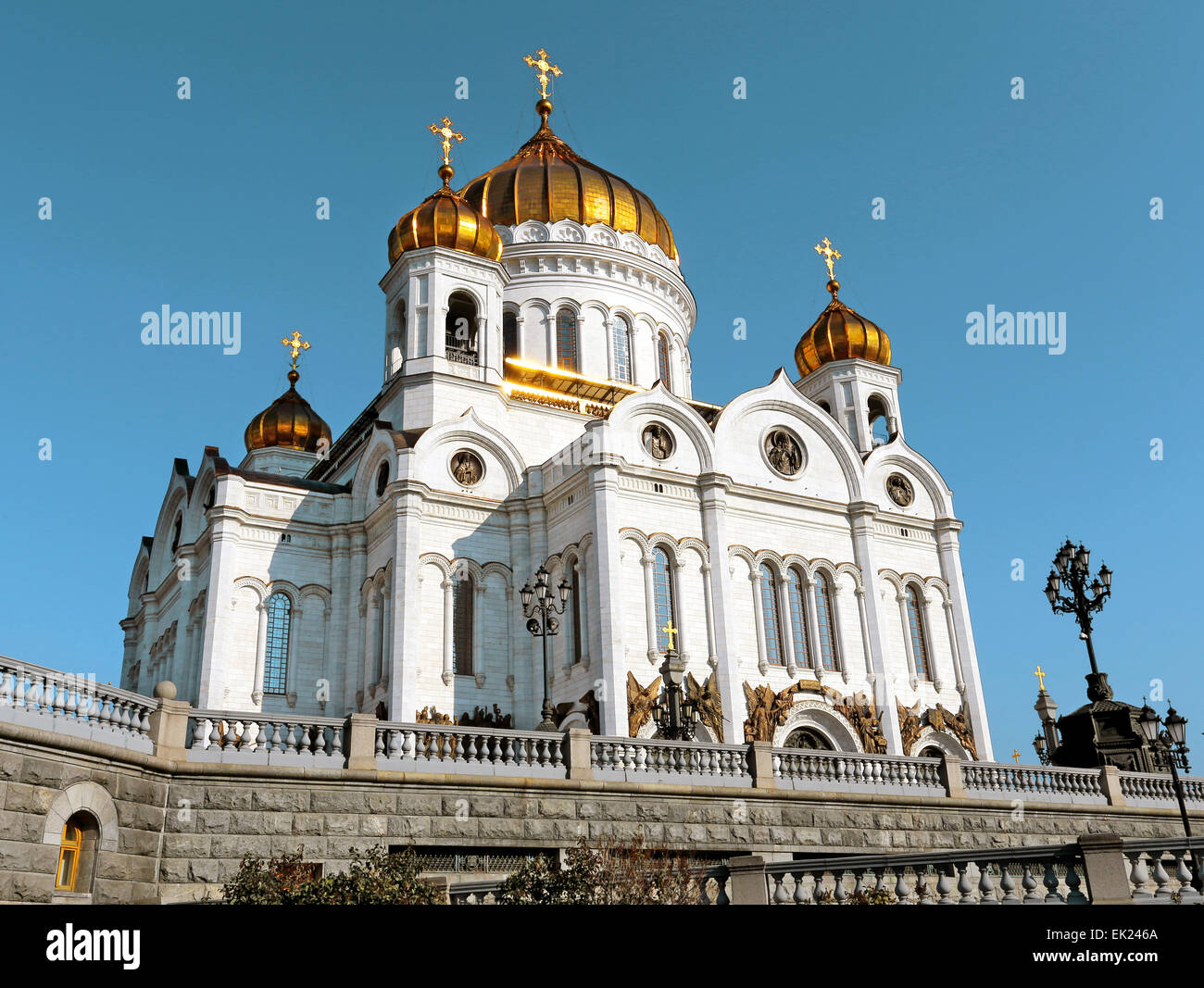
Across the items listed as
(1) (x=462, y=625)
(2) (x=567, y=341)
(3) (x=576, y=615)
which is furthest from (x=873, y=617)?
(2) (x=567, y=341)

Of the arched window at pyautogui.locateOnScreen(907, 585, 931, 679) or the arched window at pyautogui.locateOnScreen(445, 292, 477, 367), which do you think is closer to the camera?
the arched window at pyautogui.locateOnScreen(907, 585, 931, 679)

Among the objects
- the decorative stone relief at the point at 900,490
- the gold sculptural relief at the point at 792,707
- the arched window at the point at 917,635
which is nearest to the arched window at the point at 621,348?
the decorative stone relief at the point at 900,490

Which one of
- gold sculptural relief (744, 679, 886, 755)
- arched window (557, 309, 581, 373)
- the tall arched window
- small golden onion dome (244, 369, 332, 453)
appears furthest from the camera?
small golden onion dome (244, 369, 332, 453)

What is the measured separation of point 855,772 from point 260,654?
55.6 ft

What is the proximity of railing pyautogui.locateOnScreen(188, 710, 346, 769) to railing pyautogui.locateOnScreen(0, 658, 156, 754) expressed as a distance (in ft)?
2.21

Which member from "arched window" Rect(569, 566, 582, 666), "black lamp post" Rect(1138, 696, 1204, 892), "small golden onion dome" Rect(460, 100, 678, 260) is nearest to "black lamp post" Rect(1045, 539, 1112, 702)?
"black lamp post" Rect(1138, 696, 1204, 892)

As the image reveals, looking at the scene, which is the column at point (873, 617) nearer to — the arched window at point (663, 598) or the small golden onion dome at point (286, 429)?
the arched window at point (663, 598)

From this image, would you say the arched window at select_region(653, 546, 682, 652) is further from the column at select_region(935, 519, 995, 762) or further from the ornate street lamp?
the column at select_region(935, 519, 995, 762)

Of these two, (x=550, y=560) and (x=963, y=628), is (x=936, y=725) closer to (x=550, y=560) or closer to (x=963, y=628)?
(x=963, y=628)

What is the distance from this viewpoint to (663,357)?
41.2 metres

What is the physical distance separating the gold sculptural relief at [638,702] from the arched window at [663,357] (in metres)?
16.0

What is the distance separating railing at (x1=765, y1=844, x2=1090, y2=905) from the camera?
1143cm

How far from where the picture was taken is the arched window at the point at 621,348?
128ft
